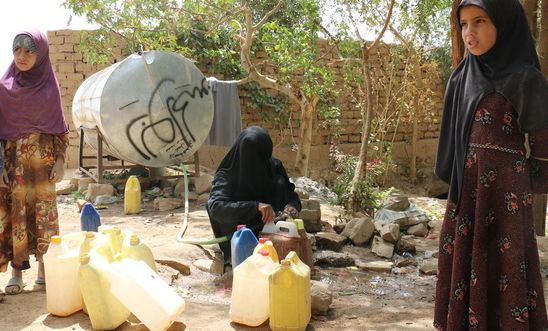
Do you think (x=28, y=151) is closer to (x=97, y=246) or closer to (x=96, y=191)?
(x=97, y=246)

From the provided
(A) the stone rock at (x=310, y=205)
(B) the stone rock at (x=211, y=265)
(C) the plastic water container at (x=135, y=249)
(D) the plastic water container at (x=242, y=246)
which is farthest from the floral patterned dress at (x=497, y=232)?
(A) the stone rock at (x=310, y=205)

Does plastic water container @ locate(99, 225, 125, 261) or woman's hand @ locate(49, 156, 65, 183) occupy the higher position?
woman's hand @ locate(49, 156, 65, 183)

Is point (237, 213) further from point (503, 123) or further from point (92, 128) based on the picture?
point (92, 128)

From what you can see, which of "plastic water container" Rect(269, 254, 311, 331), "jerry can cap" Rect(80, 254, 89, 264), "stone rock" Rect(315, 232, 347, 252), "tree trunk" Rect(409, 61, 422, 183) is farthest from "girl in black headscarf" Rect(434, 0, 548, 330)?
"tree trunk" Rect(409, 61, 422, 183)

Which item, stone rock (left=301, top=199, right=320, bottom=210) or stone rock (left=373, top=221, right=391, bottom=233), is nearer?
stone rock (left=373, top=221, right=391, bottom=233)

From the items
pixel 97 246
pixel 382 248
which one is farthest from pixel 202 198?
pixel 97 246

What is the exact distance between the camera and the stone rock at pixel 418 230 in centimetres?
534

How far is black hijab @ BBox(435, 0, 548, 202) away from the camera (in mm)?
1844

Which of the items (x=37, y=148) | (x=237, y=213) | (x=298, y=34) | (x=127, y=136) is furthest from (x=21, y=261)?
(x=298, y=34)

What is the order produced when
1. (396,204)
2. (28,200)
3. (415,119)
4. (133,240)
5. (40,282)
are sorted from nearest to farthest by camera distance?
(133,240)
(28,200)
(40,282)
(396,204)
(415,119)

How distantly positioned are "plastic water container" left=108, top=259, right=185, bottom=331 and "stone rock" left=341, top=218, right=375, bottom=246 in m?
2.49

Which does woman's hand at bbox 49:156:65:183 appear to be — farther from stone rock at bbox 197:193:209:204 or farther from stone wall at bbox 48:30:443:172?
stone wall at bbox 48:30:443:172

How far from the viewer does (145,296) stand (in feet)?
7.90

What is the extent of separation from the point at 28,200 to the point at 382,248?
266cm
